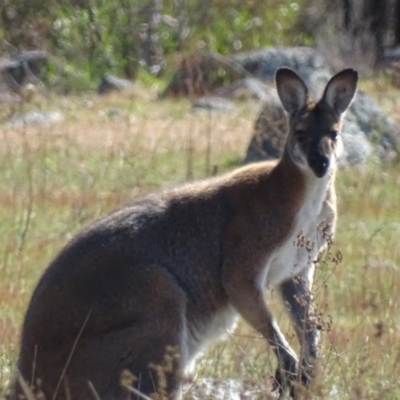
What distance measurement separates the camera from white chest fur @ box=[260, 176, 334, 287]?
5.96 meters

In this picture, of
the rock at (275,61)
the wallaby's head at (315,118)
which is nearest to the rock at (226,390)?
the wallaby's head at (315,118)

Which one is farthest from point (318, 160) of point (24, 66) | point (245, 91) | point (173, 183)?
point (24, 66)

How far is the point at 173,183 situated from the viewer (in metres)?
12.3

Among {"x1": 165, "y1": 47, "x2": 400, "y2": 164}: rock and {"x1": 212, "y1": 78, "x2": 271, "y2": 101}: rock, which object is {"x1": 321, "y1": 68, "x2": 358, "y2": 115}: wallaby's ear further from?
{"x1": 212, "y1": 78, "x2": 271, "y2": 101}: rock

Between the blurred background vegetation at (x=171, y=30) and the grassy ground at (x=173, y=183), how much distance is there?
224cm

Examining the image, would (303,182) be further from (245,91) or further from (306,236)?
(245,91)

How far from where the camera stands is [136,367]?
5.30m

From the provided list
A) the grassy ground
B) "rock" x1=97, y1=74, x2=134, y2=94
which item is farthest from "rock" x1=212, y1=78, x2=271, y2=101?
"rock" x1=97, y1=74, x2=134, y2=94

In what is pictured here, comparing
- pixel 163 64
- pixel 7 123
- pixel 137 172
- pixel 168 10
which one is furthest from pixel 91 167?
pixel 168 10

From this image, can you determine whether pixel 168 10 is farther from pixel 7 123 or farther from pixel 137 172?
pixel 137 172

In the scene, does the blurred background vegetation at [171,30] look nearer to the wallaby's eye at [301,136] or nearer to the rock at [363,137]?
the rock at [363,137]

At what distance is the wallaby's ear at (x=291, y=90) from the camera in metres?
6.36

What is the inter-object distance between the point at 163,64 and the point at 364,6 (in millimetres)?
3731

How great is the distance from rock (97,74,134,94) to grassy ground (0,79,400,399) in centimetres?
31
